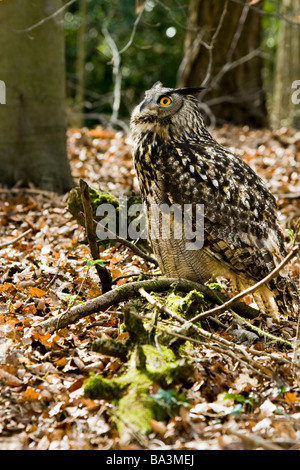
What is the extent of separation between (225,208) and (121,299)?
3.36 ft

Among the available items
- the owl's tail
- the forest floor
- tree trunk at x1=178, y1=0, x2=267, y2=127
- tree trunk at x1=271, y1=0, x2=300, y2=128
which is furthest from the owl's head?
tree trunk at x1=271, y1=0, x2=300, y2=128

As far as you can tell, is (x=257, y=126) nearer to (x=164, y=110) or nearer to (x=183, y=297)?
(x=164, y=110)

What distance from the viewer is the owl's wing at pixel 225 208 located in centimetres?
402

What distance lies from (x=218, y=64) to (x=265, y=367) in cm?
876

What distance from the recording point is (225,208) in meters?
4.05

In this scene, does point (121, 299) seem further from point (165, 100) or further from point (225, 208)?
point (165, 100)

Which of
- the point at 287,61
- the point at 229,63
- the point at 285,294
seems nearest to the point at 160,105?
the point at 285,294

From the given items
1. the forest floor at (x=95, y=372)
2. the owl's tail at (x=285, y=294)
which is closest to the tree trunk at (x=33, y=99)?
the forest floor at (x=95, y=372)

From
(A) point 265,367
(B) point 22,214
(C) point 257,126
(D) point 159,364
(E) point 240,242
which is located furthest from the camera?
(C) point 257,126

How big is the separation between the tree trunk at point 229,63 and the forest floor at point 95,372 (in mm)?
6369

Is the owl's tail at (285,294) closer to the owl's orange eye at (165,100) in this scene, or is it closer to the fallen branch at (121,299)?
the fallen branch at (121,299)

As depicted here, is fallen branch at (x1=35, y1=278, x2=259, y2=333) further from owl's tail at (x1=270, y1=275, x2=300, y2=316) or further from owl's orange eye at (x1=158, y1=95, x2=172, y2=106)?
owl's orange eye at (x1=158, y1=95, x2=172, y2=106)

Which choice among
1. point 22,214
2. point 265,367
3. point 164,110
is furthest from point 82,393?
point 22,214

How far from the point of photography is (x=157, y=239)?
4.21 m
